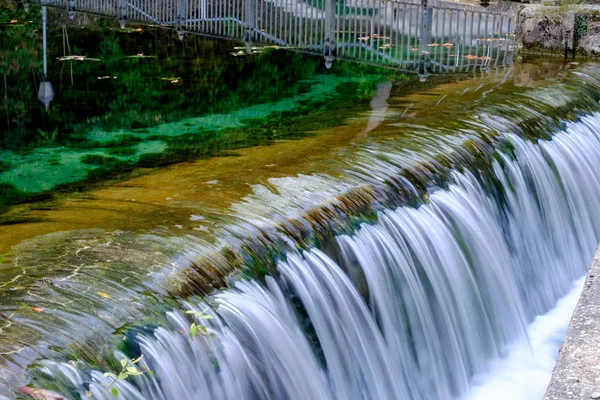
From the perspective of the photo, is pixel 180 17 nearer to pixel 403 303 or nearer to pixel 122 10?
pixel 122 10

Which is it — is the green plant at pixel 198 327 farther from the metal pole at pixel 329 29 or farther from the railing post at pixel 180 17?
the railing post at pixel 180 17

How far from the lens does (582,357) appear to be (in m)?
4.26

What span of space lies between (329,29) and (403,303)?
8.85 m

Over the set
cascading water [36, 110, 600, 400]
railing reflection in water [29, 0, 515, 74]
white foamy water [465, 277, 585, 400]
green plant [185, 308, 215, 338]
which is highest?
Result: railing reflection in water [29, 0, 515, 74]

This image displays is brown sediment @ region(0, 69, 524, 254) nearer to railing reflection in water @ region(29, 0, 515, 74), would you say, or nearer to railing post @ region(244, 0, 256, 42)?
railing reflection in water @ region(29, 0, 515, 74)

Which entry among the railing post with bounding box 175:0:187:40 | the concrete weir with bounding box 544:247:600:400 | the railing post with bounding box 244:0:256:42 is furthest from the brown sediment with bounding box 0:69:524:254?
the railing post with bounding box 175:0:187:40

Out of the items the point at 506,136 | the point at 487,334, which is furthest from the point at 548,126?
the point at 487,334

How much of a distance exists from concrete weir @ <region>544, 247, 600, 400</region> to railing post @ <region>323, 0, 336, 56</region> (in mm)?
9570

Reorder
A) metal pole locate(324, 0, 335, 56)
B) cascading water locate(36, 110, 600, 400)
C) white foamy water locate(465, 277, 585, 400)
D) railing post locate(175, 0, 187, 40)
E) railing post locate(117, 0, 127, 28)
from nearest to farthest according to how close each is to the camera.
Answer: cascading water locate(36, 110, 600, 400)
white foamy water locate(465, 277, 585, 400)
metal pole locate(324, 0, 335, 56)
railing post locate(175, 0, 187, 40)
railing post locate(117, 0, 127, 28)

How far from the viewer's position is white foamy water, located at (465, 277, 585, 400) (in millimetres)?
6137

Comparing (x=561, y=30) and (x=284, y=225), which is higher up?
(x=561, y=30)

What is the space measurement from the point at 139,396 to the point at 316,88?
8.15 m

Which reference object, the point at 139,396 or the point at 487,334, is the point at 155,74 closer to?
the point at 487,334

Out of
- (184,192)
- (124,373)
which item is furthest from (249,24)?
(124,373)
